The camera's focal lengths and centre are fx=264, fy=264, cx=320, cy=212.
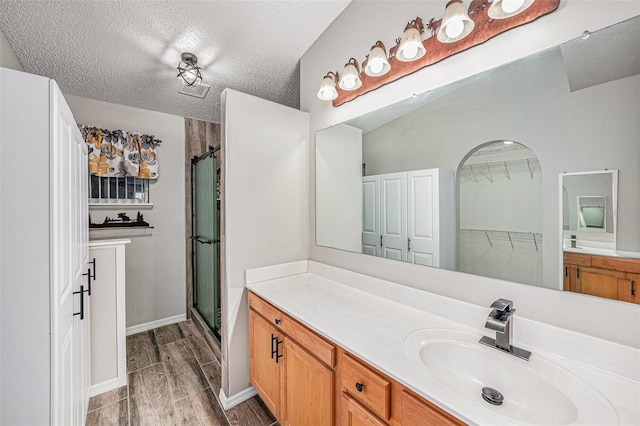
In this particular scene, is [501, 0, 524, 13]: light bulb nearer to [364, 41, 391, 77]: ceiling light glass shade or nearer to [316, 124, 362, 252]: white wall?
[364, 41, 391, 77]: ceiling light glass shade

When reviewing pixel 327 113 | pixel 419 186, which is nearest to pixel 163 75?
pixel 327 113

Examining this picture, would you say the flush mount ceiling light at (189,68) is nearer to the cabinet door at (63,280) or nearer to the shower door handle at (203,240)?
the cabinet door at (63,280)

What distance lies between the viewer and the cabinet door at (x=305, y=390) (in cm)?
114

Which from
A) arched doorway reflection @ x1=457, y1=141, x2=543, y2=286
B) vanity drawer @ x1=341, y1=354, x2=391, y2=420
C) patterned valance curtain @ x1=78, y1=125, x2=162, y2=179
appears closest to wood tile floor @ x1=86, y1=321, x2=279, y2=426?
vanity drawer @ x1=341, y1=354, x2=391, y2=420

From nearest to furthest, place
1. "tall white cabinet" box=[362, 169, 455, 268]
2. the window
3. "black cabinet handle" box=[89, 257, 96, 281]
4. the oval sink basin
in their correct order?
the oval sink basin → "tall white cabinet" box=[362, 169, 455, 268] → "black cabinet handle" box=[89, 257, 96, 281] → the window

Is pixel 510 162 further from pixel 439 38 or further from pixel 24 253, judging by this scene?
pixel 24 253

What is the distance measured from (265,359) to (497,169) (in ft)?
5.30

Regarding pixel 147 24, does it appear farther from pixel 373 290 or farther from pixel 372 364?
pixel 372 364

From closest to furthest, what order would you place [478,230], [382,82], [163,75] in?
[478,230] → [382,82] → [163,75]

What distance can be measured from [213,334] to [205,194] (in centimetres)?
144

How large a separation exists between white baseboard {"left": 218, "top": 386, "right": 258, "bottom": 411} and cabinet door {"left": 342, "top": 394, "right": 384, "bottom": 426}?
1.10m

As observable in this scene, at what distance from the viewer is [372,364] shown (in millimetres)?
921

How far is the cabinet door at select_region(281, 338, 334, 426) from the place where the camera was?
1.14 meters

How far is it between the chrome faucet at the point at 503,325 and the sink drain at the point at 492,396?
148 mm
